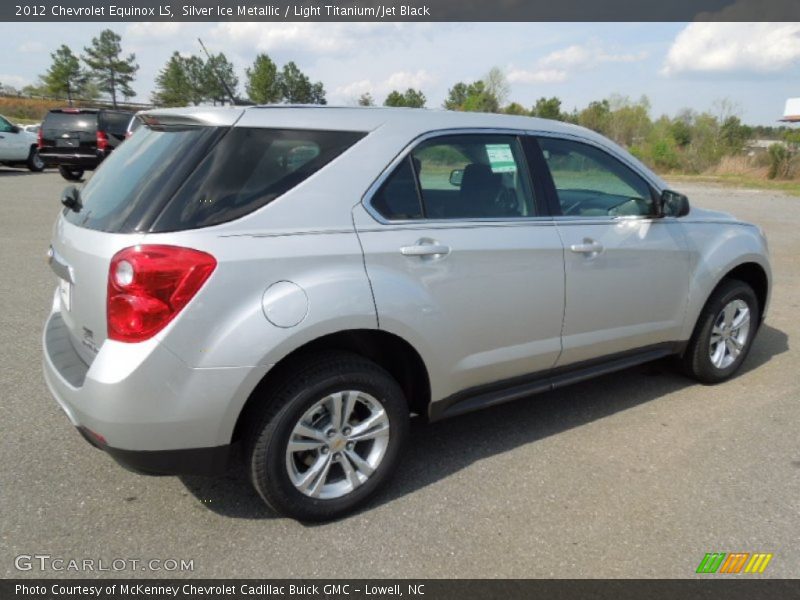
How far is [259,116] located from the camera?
2.54 meters

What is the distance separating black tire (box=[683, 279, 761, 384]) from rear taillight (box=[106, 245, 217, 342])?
10.8 feet

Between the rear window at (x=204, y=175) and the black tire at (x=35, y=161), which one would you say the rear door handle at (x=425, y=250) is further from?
the black tire at (x=35, y=161)

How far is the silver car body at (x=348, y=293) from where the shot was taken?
225cm

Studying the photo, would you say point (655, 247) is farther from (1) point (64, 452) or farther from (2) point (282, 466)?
(1) point (64, 452)

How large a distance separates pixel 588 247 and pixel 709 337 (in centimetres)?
144

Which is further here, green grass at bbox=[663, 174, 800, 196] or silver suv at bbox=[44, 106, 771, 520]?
green grass at bbox=[663, 174, 800, 196]

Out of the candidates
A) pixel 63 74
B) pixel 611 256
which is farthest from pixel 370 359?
pixel 63 74

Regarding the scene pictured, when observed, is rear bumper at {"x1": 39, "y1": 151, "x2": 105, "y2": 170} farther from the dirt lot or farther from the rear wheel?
the dirt lot

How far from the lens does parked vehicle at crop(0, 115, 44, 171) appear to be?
58.6 feet

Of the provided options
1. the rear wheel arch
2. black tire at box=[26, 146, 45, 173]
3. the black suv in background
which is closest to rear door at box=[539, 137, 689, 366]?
the rear wheel arch

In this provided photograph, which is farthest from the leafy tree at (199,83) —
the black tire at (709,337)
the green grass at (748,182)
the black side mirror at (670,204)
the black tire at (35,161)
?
the green grass at (748,182)

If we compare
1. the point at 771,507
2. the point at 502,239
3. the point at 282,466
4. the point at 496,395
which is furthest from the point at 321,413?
the point at 771,507
